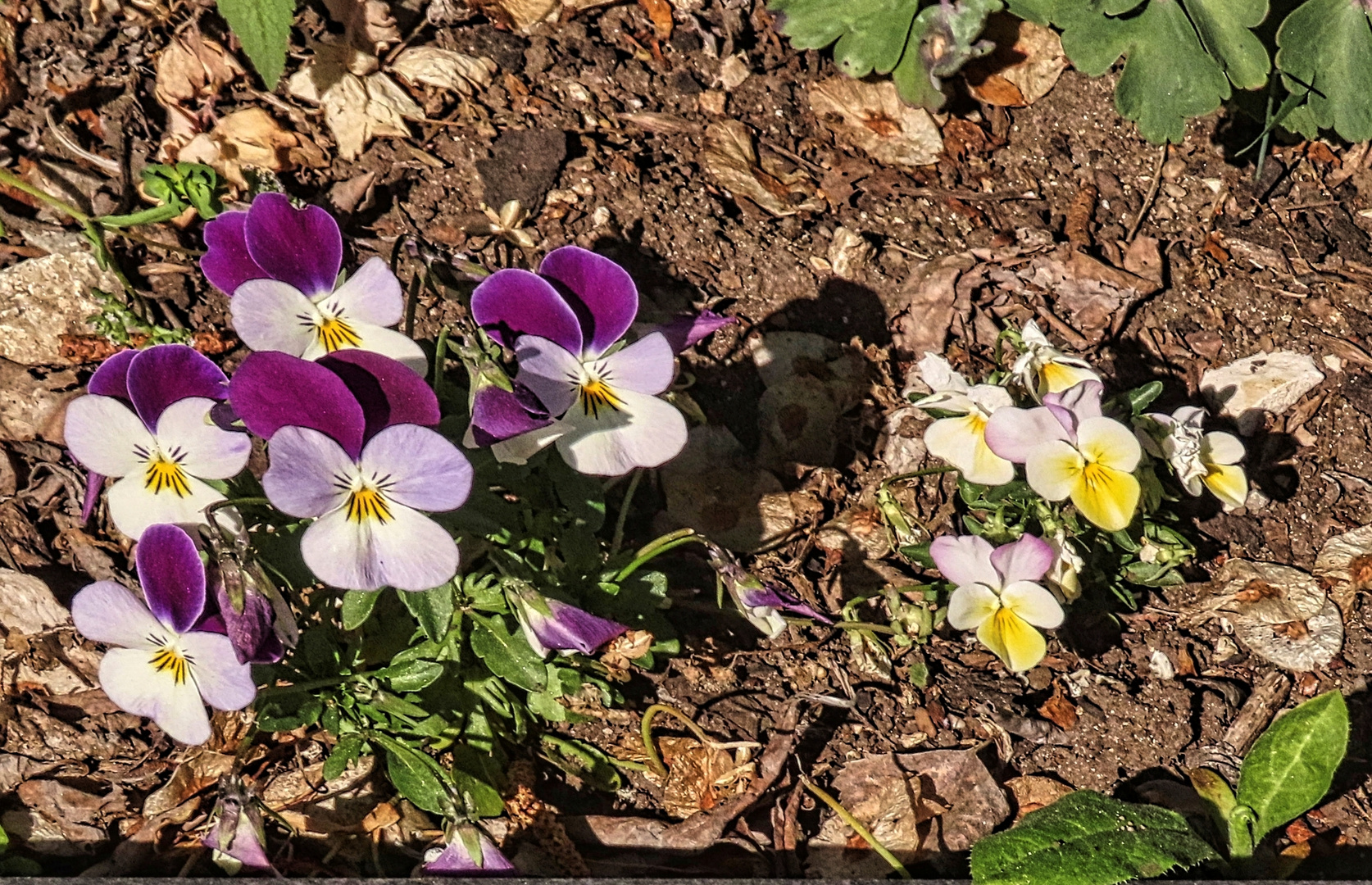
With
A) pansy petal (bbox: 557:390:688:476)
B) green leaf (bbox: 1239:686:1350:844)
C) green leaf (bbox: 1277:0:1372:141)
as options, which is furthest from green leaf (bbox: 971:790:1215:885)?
green leaf (bbox: 1277:0:1372:141)

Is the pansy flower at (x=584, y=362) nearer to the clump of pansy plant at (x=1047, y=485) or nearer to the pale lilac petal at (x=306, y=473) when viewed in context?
the pale lilac petal at (x=306, y=473)

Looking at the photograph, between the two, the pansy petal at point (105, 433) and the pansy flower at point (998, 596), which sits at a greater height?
the pansy petal at point (105, 433)

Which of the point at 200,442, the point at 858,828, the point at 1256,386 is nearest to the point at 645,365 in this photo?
the point at 200,442

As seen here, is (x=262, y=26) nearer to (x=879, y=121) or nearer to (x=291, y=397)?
(x=291, y=397)

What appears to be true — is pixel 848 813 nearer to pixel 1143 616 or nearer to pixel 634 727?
pixel 634 727

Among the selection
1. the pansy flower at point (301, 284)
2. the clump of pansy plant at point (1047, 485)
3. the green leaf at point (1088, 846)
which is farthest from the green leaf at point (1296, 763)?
the pansy flower at point (301, 284)

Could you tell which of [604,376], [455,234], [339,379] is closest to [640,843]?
[604,376]

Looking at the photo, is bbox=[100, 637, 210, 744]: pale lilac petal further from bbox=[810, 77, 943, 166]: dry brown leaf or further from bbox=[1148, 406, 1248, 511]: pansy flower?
bbox=[810, 77, 943, 166]: dry brown leaf
